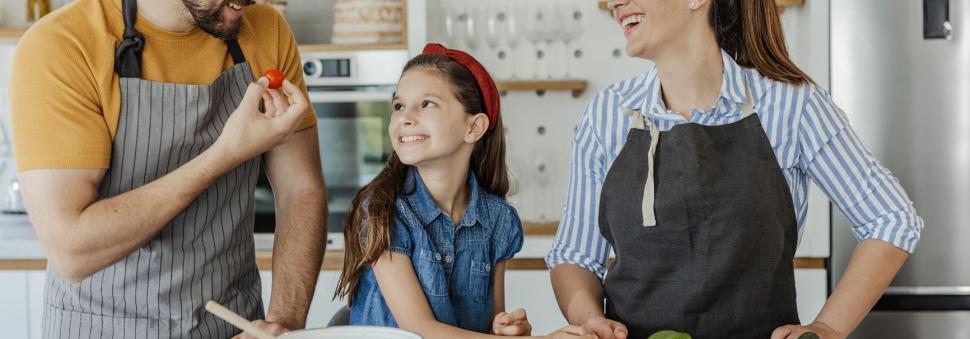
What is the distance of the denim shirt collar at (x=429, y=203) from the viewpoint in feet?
5.30

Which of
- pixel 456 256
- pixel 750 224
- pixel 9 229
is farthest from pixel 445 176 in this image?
pixel 9 229

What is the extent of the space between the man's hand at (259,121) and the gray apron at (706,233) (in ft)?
1.67

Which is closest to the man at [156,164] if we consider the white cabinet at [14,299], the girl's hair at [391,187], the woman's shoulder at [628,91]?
the girl's hair at [391,187]

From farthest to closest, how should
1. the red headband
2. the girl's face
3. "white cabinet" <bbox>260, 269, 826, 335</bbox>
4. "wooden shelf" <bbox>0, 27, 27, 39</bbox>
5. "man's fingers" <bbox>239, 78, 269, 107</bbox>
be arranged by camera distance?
"wooden shelf" <bbox>0, 27, 27, 39</bbox>, "white cabinet" <bbox>260, 269, 826, 335</bbox>, the red headband, the girl's face, "man's fingers" <bbox>239, 78, 269, 107</bbox>

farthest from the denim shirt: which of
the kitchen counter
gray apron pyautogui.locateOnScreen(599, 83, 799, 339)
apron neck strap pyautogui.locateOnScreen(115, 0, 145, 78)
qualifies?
the kitchen counter

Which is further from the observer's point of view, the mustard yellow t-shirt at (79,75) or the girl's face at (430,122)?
the girl's face at (430,122)

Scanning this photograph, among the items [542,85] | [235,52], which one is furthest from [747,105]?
[542,85]

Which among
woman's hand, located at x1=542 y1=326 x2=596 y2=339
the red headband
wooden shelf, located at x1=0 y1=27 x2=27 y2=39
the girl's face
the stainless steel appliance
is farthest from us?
wooden shelf, located at x1=0 y1=27 x2=27 y2=39

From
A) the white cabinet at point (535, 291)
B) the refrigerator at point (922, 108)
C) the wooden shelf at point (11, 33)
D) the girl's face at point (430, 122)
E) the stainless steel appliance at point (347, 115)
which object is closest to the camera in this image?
the girl's face at point (430, 122)

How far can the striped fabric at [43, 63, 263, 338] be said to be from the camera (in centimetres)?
147

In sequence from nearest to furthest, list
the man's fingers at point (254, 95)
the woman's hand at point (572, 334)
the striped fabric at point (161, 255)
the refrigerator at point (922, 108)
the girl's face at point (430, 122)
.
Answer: the woman's hand at point (572, 334) → the man's fingers at point (254, 95) → the striped fabric at point (161, 255) → the girl's face at point (430, 122) → the refrigerator at point (922, 108)

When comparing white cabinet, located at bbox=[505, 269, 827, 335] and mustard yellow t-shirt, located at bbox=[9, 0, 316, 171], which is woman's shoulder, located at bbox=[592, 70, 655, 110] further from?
white cabinet, located at bbox=[505, 269, 827, 335]

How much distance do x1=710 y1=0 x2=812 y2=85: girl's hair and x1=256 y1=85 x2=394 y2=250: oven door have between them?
5.58 ft

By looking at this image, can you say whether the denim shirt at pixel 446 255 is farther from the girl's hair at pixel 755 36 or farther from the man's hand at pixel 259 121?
the girl's hair at pixel 755 36
